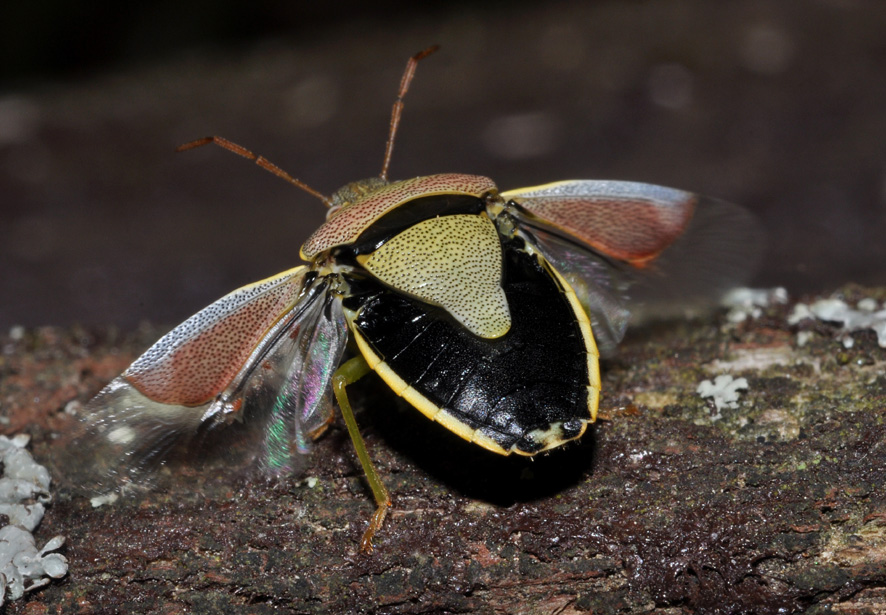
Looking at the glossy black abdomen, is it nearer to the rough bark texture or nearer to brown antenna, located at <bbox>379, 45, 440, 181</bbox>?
the rough bark texture

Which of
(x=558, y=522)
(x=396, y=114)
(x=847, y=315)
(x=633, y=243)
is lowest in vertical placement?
(x=558, y=522)

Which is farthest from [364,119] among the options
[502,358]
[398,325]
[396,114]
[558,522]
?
[558,522]

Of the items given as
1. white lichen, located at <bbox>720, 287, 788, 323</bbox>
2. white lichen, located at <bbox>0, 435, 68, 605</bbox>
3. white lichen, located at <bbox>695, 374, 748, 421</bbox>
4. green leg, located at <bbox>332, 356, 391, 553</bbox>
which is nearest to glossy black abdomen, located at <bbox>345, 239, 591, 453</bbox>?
green leg, located at <bbox>332, 356, 391, 553</bbox>

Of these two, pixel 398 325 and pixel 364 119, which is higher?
pixel 398 325

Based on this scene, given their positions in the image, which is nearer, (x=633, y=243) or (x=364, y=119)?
(x=633, y=243)

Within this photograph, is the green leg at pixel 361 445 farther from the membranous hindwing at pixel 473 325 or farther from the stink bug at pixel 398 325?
the membranous hindwing at pixel 473 325

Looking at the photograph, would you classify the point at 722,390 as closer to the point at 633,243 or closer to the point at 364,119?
the point at 633,243

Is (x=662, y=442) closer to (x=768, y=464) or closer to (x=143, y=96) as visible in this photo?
(x=768, y=464)

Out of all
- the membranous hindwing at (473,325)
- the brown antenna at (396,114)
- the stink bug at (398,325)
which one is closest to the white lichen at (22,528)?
the stink bug at (398,325)
